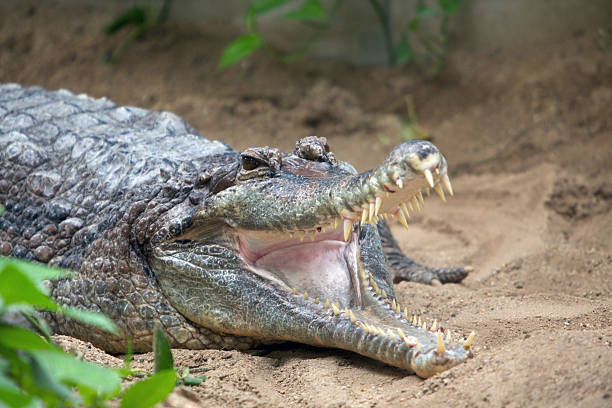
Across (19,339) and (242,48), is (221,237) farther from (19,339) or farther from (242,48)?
(242,48)

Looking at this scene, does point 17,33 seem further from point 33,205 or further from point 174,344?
point 174,344

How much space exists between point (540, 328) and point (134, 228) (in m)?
2.15

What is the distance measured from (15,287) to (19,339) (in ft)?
0.58

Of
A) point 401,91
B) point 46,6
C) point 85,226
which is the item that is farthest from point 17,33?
point 85,226

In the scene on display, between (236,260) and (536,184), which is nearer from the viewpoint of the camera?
(236,260)

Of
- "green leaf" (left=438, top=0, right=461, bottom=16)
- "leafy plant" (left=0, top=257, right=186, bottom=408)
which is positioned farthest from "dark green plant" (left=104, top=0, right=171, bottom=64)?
"leafy plant" (left=0, top=257, right=186, bottom=408)

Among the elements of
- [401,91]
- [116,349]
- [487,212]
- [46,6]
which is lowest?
[116,349]

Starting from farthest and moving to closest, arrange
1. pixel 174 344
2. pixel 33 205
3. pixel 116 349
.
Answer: pixel 33 205 → pixel 116 349 → pixel 174 344

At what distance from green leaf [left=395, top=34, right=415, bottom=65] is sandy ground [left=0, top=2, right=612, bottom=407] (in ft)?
1.48

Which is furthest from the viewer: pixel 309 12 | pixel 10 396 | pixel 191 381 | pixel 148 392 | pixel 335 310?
pixel 309 12

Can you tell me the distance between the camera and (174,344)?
135 inches

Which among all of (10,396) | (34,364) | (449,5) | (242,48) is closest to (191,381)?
(34,364)

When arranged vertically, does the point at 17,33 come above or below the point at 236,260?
above

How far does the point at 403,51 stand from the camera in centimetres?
779
